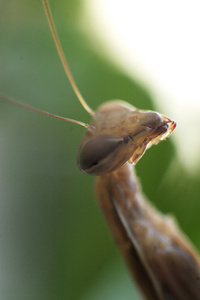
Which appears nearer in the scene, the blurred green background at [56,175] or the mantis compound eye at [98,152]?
the mantis compound eye at [98,152]

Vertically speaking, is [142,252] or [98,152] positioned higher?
[98,152]

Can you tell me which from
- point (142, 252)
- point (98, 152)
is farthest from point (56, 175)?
point (98, 152)

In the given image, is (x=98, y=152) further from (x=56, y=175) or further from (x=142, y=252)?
(x=56, y=175)

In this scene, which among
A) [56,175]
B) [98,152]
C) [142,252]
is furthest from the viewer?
[56,175]

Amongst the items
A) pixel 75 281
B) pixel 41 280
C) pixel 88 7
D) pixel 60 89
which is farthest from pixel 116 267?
pixel 88 7

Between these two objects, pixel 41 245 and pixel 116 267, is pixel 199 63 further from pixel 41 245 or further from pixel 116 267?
pixel 116 267

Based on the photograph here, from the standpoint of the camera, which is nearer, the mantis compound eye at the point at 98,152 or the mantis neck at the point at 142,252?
the mantis compound eye at the point at 98,152

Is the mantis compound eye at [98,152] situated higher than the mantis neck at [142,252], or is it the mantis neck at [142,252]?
the mantis compound eye at [98,152]

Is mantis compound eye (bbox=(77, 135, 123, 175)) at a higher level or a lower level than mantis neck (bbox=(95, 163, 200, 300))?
higher
